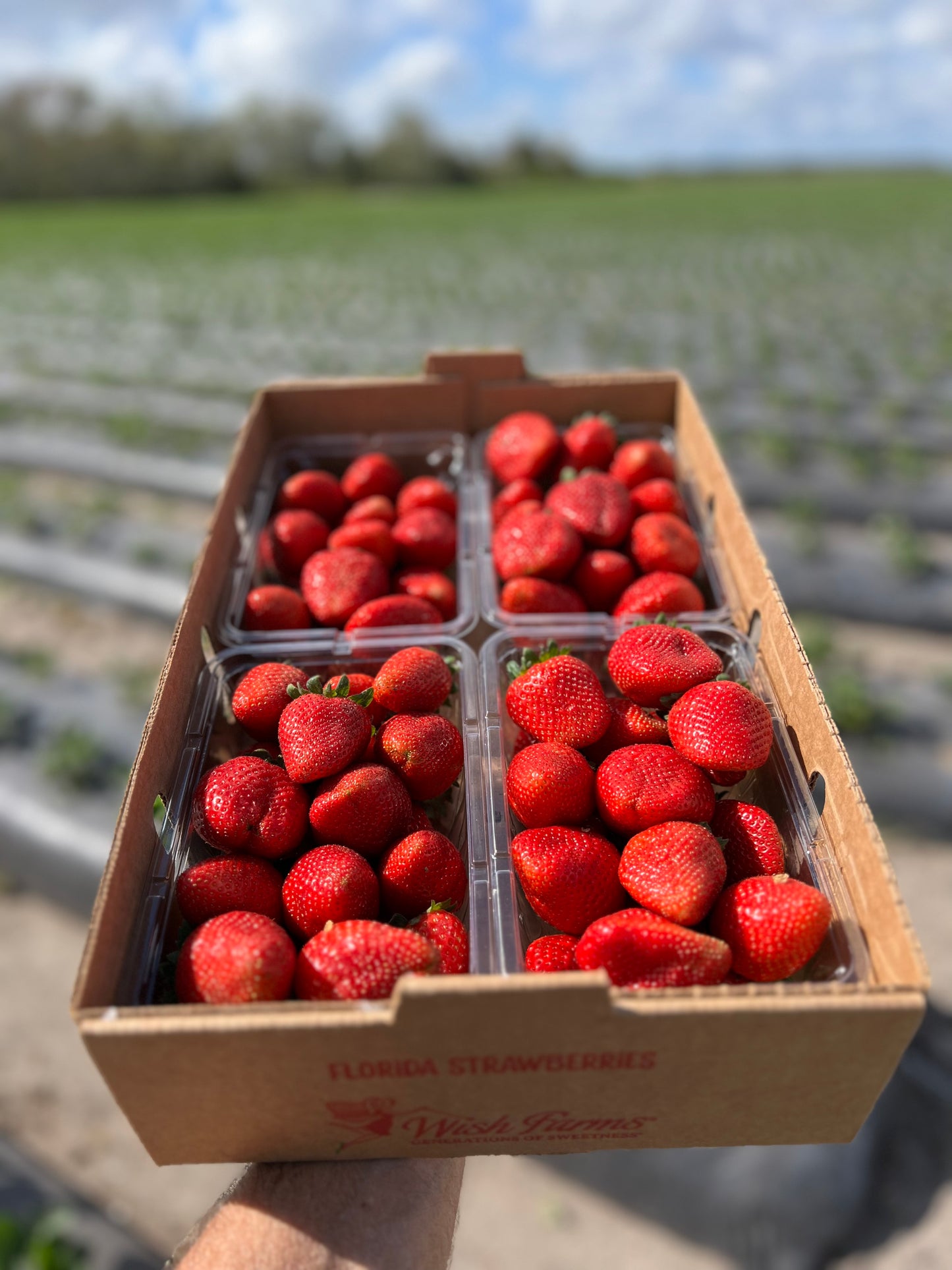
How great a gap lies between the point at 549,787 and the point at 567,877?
0.11 metres

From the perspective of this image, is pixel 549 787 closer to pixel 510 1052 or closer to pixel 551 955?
pixel 551 955

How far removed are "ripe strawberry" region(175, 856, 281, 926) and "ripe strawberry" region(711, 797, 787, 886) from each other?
21.6 inches

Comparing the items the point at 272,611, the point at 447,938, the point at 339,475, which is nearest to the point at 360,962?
the point at 447,938

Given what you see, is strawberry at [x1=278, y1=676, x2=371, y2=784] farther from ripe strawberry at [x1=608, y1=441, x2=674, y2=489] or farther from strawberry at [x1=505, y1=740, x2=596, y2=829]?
ripe strawberry at [x1=608, y1=441, x2=674, y2=489]

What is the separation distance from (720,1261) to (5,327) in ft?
27.7

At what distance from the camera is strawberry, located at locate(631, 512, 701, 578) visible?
4.68 ft

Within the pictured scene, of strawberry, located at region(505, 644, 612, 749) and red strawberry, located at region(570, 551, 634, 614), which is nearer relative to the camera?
strawberry, located at region(505, 644, 612, 749)

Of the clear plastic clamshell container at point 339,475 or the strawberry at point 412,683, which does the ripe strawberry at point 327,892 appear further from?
the clear plastic clamshell container at point 339,475

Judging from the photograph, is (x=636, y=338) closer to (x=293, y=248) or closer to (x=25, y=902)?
(x=25, y=902)

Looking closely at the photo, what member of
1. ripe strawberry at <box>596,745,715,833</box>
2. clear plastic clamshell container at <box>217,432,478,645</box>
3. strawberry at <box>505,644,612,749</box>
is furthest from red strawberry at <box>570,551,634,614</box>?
ripe strawberry at <box>596,745,715,833</box>

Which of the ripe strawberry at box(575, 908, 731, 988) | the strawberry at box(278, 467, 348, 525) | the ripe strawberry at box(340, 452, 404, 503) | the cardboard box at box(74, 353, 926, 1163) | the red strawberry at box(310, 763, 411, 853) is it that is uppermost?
the ripe strawberry at box(340, 452, 404, 503)

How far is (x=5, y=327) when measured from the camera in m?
7.49

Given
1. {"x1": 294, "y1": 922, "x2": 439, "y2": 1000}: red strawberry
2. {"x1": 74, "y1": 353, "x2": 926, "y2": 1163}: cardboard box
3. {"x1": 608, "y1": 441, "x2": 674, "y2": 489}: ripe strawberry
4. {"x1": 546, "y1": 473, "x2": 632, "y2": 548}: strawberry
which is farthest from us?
{"x1": 608, "y1": 441, "x2": 674, "y2": 489}: ripe strawberry

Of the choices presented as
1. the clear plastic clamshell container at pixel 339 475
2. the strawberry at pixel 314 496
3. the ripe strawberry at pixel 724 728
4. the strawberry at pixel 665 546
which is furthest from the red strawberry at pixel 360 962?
the strawberry at pixel 314 496
